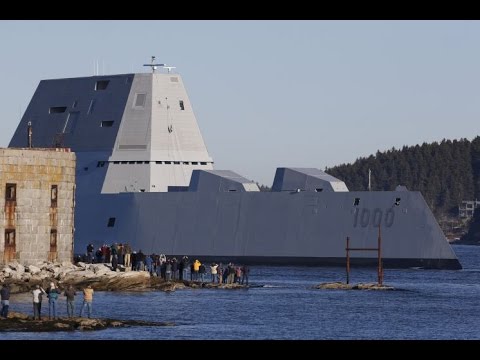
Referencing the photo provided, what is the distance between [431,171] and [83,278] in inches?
4775

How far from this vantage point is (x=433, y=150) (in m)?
162

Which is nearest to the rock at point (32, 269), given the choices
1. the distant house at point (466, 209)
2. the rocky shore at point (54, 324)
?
the rocky shore at point (54, 324)

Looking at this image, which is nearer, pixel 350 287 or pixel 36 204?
pixel 36 204

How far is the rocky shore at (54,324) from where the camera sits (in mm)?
24703

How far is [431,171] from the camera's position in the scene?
15875 centimetres

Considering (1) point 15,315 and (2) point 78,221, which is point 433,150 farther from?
(1) point 15,315

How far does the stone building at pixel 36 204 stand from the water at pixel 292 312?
3.59 meters

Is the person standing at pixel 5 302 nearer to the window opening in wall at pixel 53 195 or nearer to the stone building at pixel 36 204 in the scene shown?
the stone building at pixel 36 204

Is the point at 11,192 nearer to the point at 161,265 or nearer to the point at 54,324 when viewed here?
the point at 161,265

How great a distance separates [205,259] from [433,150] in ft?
334

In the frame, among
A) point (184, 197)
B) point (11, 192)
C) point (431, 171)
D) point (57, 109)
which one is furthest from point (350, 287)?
point (431, 171)

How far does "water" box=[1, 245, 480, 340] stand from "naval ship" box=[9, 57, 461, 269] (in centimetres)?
940
